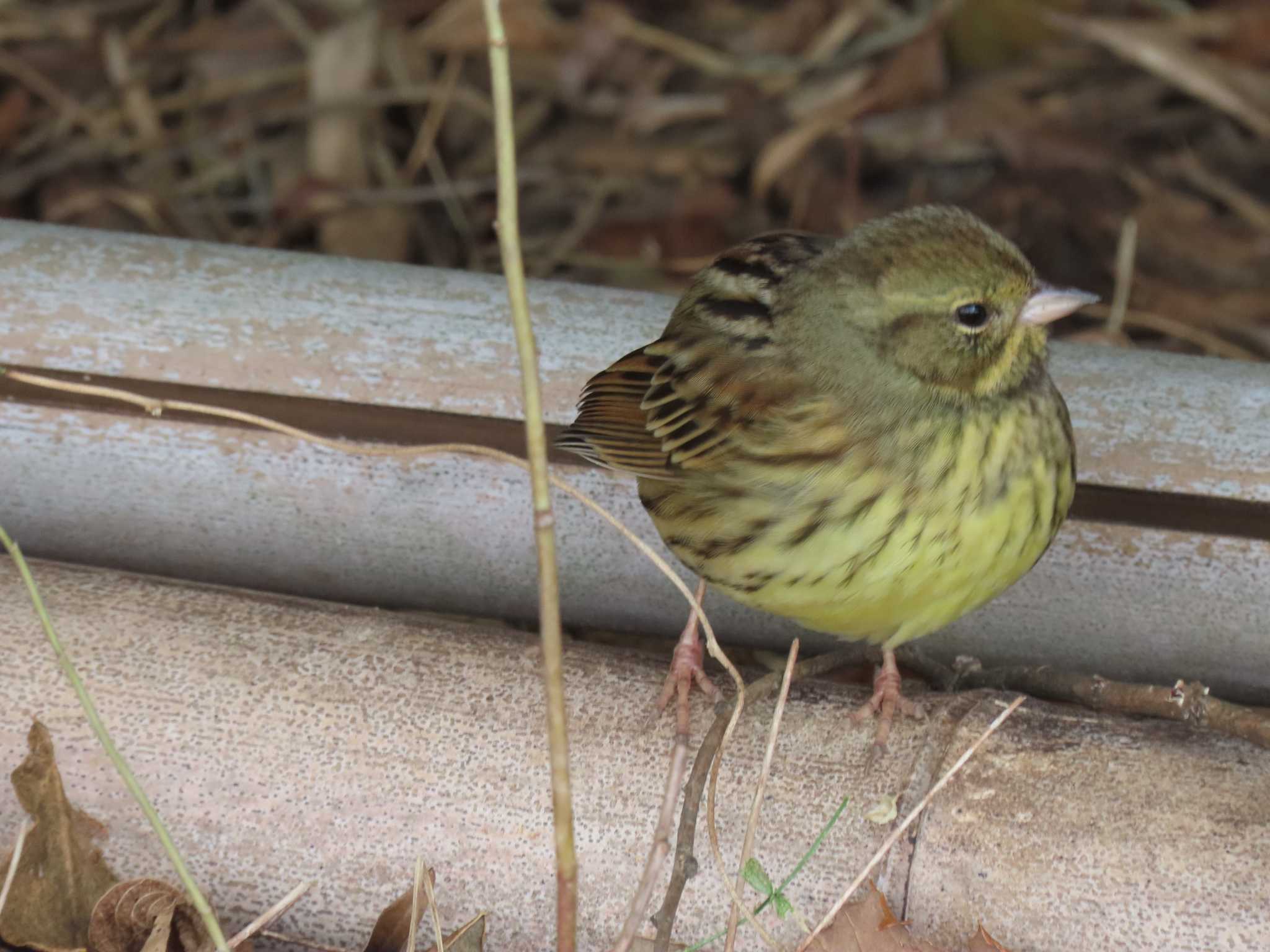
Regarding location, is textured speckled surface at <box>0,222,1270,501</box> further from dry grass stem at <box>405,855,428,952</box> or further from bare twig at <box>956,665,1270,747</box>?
dry grass stem at <box>405,855,428,952</box>

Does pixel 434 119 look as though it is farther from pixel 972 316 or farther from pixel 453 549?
pixel 972 316

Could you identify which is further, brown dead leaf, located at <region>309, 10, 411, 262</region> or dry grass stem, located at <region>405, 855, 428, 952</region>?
brown dead leaf, located at <region>309, 10, 411, 262</region>

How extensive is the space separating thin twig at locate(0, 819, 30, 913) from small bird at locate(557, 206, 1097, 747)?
2.50 feet

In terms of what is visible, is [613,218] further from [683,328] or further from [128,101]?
[683,328]

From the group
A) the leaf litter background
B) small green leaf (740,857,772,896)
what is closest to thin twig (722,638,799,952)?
small green leaf (740,857,772,896)

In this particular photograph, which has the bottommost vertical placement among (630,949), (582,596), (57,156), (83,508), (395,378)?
(630,949)

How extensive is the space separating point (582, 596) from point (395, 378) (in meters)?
0.45

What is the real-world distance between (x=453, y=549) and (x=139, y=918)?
766 millimetres

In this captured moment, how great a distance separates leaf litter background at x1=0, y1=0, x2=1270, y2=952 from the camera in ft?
11.0

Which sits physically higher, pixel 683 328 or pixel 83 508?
pixel 683 328

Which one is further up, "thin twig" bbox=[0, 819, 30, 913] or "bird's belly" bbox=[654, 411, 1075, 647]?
"bird's belly" bbox=[654, 411, 1075, 647]

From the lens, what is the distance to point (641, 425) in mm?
2049

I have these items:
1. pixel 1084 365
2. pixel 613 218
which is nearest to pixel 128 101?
pixel 613 218

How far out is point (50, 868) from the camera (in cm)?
179
